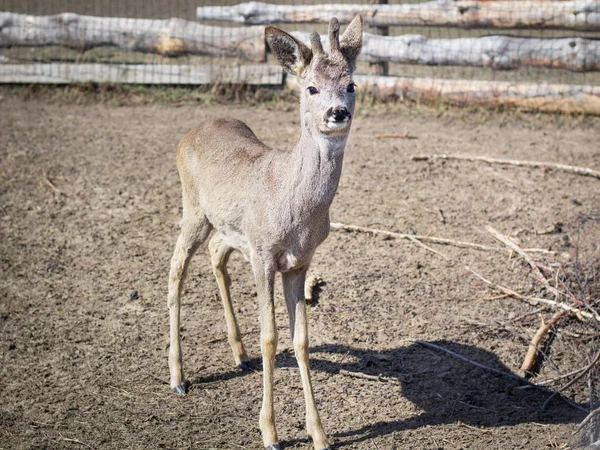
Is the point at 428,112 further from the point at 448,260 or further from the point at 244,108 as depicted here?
the point at 448,260

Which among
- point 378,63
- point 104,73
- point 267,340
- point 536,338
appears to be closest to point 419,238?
point 536,338

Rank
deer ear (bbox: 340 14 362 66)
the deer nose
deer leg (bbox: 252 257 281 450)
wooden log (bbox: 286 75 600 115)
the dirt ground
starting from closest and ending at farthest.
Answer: the deer nose < deer ear (bbox: 340 14 362 66) < deer leg (bbox: 252 257 281 450) < the dirt ground < wooden log (bbox: 286 75 600 115)

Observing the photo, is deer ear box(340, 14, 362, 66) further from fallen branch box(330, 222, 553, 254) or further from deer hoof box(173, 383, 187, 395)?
fallen branch box(330, 222, 553, 254)

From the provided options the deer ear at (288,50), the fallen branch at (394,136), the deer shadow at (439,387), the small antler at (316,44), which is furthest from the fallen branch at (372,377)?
the fallen branch at (394,136)

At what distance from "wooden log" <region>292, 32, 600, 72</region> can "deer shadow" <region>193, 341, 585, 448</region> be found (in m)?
5.69

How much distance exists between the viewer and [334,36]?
16.0ft

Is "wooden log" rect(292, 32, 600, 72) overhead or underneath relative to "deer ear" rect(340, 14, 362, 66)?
underneath

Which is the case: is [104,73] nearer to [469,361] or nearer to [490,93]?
[490,93]

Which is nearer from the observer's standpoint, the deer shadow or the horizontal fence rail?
the deer shadow

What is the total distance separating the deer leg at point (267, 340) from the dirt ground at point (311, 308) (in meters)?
0.15

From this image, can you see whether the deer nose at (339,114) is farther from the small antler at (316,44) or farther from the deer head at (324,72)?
the small antler at (316,44)

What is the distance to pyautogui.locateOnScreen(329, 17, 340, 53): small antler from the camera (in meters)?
4.84

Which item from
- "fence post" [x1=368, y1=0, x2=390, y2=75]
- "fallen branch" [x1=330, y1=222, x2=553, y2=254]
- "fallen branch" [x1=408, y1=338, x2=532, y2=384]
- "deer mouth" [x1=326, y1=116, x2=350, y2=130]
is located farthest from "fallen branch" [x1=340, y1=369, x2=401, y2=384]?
"fence post" [x1=368, y1=0, x2=390, y2=75]

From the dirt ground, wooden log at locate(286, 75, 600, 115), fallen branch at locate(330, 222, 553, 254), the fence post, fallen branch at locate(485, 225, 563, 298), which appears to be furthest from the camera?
the fence post
